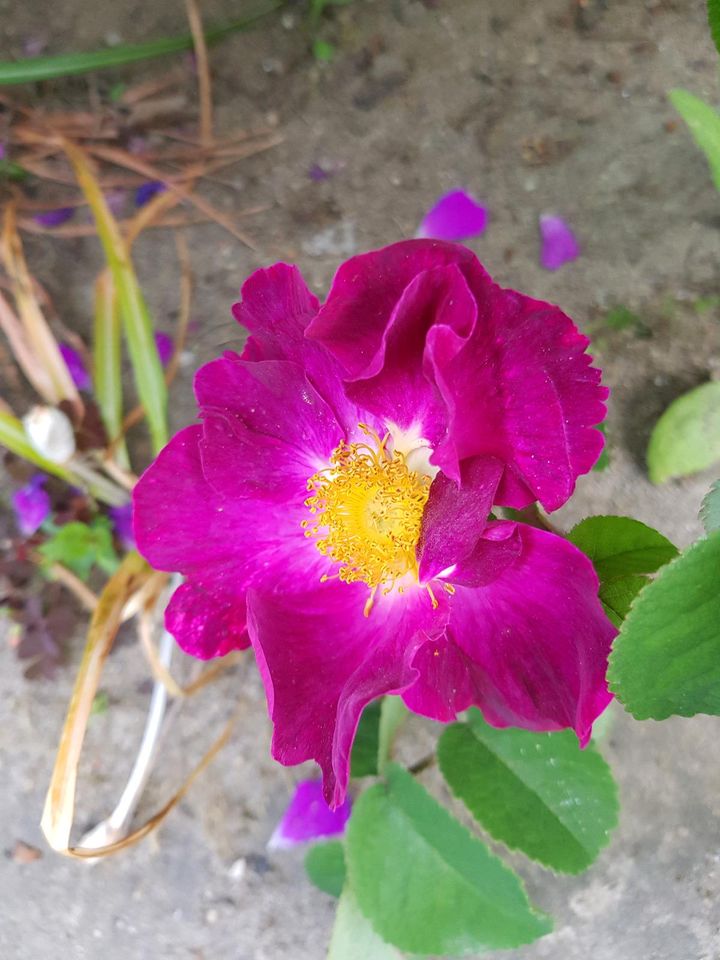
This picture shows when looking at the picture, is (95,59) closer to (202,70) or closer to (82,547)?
(202,70)

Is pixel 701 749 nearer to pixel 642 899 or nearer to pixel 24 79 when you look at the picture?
pixel 642 899

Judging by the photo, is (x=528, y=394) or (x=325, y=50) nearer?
(x=528, y=394)

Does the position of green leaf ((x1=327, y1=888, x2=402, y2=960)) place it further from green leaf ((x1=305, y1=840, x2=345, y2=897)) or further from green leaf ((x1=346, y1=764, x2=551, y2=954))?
green leaf ((x1=305, y1=840, x2=345, y2=897))

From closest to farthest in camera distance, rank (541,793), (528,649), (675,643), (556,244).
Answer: (675,643)
(528,649)
(541,793)
(556,244)

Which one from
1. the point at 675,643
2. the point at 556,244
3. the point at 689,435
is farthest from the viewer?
the point at 556,244

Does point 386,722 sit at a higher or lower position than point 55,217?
lower

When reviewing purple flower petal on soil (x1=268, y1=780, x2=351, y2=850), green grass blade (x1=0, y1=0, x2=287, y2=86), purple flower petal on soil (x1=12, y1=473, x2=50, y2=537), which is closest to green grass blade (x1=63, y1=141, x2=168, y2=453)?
green grass blade (x1=0, y1=0, x2=287, y2=86)

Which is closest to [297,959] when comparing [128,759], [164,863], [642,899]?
[164,863]

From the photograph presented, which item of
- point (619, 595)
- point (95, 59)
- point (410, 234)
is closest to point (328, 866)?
point (619, 595)
